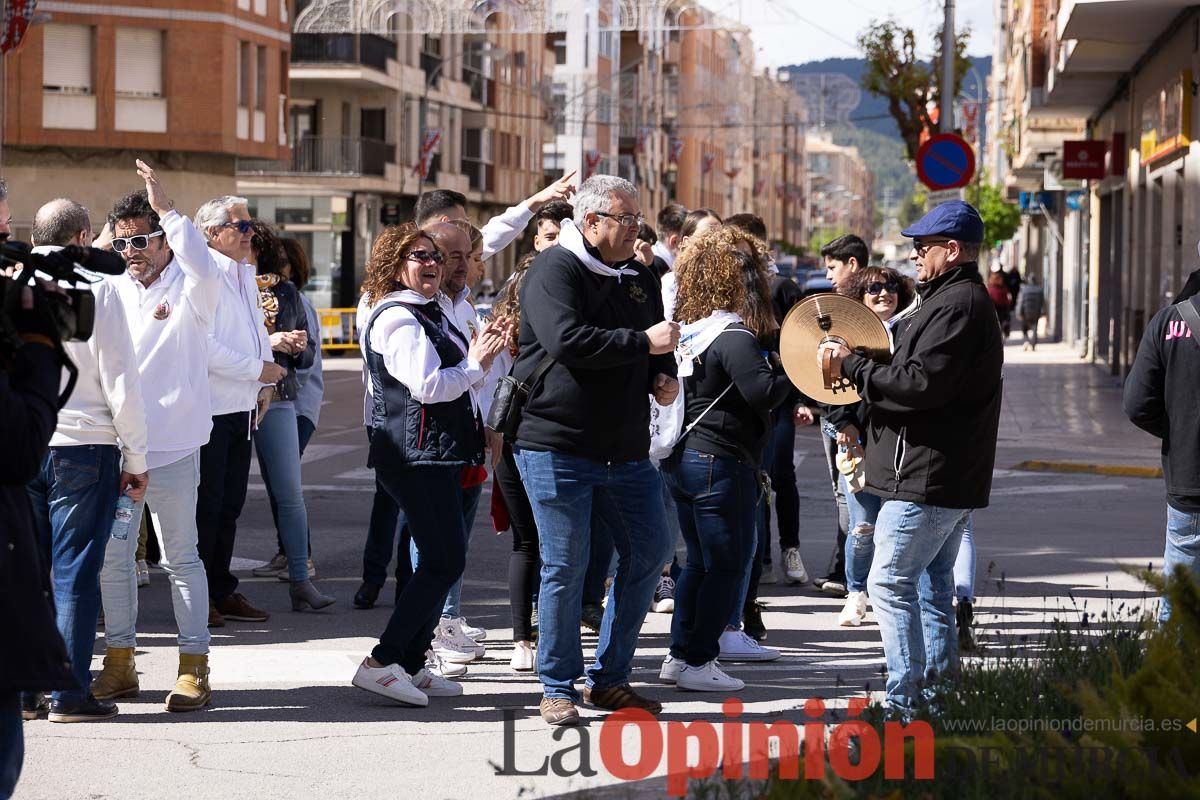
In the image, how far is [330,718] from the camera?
6980 millimetres

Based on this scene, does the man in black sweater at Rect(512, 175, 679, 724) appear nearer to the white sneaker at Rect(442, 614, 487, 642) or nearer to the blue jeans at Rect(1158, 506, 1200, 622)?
the white sneaker at Rect(442, 614, 487, 642)

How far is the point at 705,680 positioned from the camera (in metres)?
7.52

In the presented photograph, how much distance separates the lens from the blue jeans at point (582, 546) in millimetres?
6617

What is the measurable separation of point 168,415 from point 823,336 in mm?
2626

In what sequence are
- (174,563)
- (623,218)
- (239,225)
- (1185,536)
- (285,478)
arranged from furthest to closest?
(285,478) → (239,225) → (174,563) → (1185,536) → (623,218)

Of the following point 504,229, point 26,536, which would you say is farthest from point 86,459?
point 504,229

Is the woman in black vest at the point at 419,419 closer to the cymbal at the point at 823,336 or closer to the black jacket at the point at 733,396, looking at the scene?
the black jacket at the point at 733,396

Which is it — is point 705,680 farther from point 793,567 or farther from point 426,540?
point 793,567

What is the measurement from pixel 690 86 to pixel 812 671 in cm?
5945

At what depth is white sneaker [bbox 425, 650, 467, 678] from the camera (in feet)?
25.7

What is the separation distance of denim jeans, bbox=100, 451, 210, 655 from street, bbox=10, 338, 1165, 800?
0.33 m

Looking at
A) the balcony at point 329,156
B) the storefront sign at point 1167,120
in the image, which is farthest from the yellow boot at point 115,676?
the balcony at point 329,156

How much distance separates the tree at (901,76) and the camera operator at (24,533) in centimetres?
3356

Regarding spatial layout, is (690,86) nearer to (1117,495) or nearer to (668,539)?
(1117,495)
